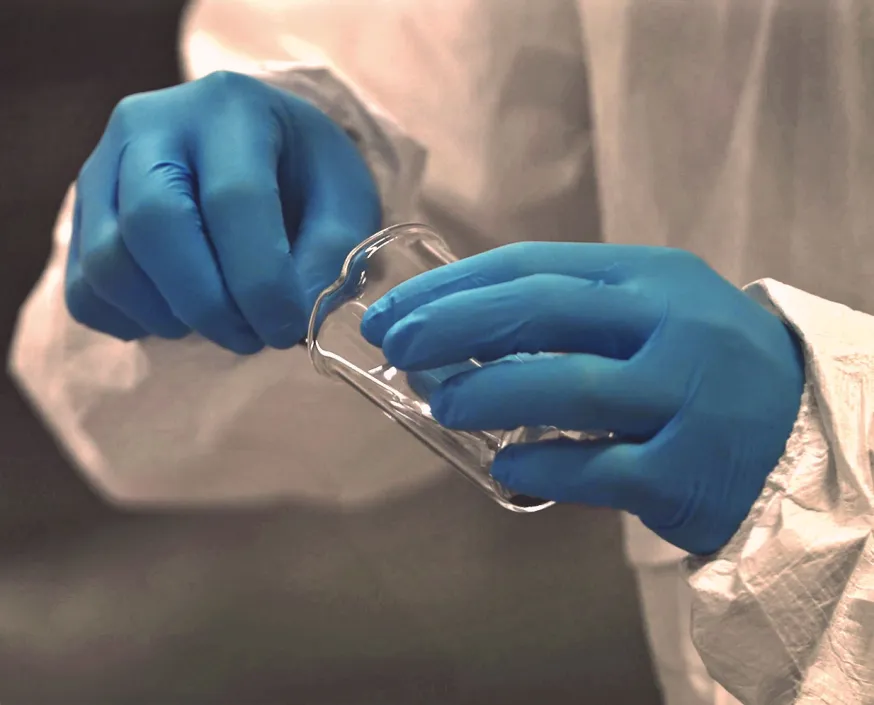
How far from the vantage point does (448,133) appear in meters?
0.72

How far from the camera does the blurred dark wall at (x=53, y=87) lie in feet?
3.10

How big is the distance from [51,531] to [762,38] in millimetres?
841

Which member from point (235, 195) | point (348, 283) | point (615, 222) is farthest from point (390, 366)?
point (615, 222)

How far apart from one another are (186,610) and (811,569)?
0.62 metres

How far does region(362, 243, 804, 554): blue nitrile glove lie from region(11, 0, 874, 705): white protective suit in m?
0.02

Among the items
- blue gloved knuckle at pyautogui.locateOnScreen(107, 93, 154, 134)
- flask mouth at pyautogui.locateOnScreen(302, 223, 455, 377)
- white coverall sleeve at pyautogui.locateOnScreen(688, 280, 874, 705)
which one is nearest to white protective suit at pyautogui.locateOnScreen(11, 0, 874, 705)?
white coverall sleeve at pyautogui.locateOnScreen(688, 280, 874, 705)

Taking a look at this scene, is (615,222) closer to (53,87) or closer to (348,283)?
(348,283)

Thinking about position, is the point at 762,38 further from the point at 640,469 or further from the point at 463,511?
the point at 463,511

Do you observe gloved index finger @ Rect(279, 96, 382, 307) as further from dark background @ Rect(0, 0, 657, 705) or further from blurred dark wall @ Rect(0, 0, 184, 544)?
blurred dark wall @ Rect(0, 0, 184, 544)

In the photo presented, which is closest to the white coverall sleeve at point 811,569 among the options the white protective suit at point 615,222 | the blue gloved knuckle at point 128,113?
the white protective suit at point 615,222

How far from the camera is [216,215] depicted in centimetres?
50

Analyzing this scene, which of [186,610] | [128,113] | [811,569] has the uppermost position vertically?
[128,113]

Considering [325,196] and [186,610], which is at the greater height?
[325,196]

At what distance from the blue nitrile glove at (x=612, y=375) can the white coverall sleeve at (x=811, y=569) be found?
0.01 meters
